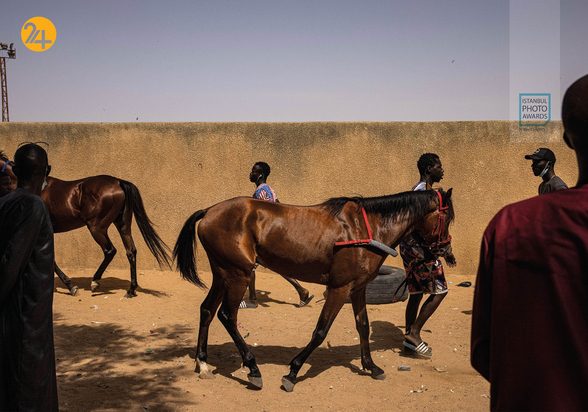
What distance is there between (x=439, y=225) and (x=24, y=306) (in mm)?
3419

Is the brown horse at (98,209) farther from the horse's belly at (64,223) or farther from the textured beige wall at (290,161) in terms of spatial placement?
the textured beige wall at (290,161)

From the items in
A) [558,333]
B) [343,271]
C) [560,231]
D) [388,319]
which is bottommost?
[388,319]

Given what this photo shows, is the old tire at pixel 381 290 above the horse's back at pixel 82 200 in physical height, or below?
below

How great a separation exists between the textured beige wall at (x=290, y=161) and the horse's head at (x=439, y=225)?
4.21 meters

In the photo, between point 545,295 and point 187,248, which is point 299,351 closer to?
point 187,248

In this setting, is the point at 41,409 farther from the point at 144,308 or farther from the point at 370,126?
the point at 370,126

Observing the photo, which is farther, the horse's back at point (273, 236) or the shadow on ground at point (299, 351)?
the shadow on ground at point (299, 351)

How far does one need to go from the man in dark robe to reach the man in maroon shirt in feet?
7.07

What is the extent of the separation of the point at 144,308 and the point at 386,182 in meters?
4.84

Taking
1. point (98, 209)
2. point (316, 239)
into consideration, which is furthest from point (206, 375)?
point (98, 209)

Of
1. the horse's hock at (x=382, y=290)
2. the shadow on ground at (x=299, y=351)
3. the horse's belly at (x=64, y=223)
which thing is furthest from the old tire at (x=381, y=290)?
the horse's belly at (x=64, y=223)

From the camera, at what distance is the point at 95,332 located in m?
5.67

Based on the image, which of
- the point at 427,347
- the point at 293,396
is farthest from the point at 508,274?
the point at 427,347

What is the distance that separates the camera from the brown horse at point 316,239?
4.20 m
